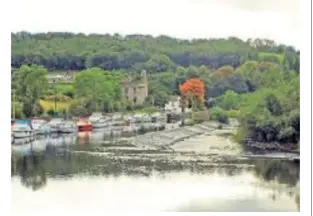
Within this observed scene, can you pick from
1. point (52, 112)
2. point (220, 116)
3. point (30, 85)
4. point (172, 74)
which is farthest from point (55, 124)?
point (220, 116)

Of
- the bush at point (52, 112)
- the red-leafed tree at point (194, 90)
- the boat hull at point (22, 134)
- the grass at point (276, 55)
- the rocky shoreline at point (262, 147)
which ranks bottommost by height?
the rocky shoreline at point (262, 147)

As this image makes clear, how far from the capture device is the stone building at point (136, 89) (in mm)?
3211

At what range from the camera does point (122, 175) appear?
3.19m

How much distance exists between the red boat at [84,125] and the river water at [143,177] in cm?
2

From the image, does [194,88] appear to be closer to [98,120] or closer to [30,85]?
[98,120]

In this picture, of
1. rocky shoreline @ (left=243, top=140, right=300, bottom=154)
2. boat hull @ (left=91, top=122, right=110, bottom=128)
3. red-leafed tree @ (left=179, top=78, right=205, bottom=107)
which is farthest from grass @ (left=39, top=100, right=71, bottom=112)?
rocky shoreline @ (left=243, top=140, right=300, bottom=154)

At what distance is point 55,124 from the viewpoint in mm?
3203

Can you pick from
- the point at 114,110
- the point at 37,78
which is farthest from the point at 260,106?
the point at 37,78

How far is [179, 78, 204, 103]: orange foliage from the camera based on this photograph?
3.22 meters

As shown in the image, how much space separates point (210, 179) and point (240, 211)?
0.44 feet

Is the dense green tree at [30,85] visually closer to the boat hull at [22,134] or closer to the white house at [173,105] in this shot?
the boat hull at [22,134]

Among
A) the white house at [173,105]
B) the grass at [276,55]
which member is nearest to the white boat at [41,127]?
the white house at [173,105]

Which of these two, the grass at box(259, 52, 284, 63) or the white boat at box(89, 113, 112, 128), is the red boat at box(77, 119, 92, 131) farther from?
the grass at box(259, 52, 284, 63)
